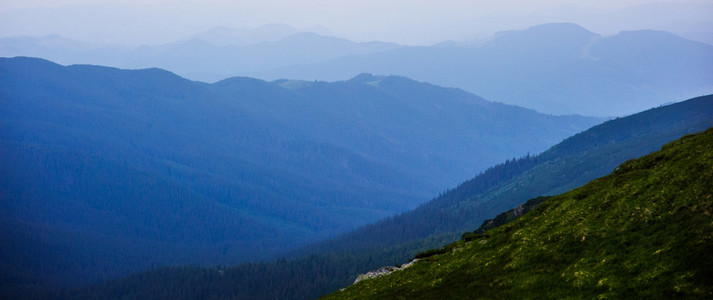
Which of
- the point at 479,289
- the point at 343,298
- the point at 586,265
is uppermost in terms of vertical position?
the point at 586,265

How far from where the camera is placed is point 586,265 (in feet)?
133

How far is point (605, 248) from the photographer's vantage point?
1639 inches

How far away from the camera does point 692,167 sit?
46.2 m

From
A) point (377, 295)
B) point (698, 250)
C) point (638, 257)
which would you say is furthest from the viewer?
point (377, 295)

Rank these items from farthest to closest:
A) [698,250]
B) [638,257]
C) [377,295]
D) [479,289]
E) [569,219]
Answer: [377,295] → [569,219] → [479,289] → [638,257] → [698,250]

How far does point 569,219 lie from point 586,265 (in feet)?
31.6

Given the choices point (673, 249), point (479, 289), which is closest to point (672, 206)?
point (673, 249)

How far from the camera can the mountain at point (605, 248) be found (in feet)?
117

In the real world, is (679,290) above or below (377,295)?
above

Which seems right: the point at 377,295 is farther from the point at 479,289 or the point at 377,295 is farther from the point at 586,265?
the point at 586,265

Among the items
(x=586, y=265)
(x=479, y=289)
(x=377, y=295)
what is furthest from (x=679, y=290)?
(x=377, y=295)

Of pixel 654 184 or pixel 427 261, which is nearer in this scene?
pixel 654 184

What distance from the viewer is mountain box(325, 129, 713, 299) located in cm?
3575

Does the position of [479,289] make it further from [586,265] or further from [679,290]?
[679,290]
